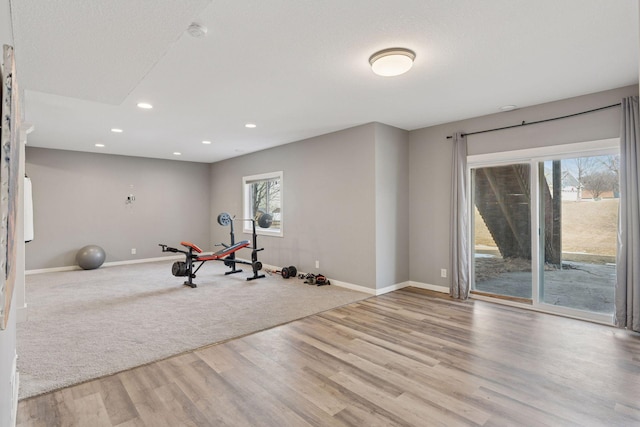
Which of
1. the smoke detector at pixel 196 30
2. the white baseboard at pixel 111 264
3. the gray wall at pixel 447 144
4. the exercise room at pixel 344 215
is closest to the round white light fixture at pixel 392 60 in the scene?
the exercise room at pixel 344 215

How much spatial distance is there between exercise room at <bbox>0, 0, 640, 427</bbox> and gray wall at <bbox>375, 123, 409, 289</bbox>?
5cm

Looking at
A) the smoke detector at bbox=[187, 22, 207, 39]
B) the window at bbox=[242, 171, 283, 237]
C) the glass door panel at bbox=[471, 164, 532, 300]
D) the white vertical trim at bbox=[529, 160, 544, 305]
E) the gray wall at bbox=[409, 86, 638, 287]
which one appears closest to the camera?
the smoke detector at bbox=[187, 22, 207, 39]

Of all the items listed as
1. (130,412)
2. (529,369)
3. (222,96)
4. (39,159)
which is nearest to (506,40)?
(529,369)

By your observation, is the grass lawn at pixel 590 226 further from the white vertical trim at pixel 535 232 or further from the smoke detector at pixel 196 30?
the smoke detector at pixel 196 30

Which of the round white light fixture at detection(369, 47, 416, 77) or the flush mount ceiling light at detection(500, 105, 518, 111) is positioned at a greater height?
the flush mount ceiling light at detection(500, 105, 518, 111)

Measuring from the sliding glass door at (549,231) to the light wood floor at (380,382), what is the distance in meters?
0.58

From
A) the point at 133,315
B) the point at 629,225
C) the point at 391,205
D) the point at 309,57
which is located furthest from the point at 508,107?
the point at 133,315

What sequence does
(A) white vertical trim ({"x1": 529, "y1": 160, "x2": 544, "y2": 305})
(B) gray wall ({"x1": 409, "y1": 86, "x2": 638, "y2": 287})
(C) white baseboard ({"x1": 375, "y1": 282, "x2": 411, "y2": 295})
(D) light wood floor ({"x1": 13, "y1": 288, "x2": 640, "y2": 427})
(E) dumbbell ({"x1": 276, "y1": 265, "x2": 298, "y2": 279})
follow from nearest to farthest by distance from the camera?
(D) light wood floor ({"x1": 13, "y1": 288, "x2": 640, "y2": 427}), (B) gray wall ({"x1": 409, "y1": 86, "x2": 638, "y2": 287}), (A) white vertical trim ({"x1": 529, "y1": 160, "x2": 544, "y2": 305}), (C) white baseboard ({"x1": 375, "y1": 282, "x2": 411, "y2": 295}), (E) dumbbell ({"x1": 276, "y1": 265, "x2": 298, "y2": 279})

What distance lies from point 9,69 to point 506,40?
2897 mm

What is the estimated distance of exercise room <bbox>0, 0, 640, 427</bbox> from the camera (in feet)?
6.59

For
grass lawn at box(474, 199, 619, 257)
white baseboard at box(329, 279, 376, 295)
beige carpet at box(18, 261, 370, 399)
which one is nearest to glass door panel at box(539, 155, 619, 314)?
grass lawn at box(474, 199, 619, 257)

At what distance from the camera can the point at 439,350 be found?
113 inches

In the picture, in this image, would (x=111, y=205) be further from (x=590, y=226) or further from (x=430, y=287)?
(x=590, y=226)

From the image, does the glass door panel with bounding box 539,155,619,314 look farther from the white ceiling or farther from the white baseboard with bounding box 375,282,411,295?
the white baseboard with bounding box 375,282,411,295
